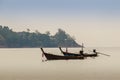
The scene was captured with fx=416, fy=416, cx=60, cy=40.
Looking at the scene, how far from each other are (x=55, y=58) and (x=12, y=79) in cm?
4596

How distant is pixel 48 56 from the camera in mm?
97688

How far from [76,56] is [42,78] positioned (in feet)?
166

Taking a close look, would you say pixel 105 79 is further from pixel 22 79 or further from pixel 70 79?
pixel 22 79

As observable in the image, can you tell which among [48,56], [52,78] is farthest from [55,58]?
[52,78]

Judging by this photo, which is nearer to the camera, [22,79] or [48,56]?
[22,79]

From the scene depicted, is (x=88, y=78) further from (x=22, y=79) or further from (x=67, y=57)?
(x=67, y=57)

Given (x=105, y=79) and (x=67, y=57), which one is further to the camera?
(x=67, y=57)

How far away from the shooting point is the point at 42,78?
53688mm

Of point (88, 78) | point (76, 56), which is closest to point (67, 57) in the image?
point (76, 56)

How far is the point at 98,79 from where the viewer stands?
53.3 metres

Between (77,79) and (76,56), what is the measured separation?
50544mm

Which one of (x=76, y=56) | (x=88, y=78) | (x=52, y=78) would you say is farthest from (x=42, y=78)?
(x=76, y=56)

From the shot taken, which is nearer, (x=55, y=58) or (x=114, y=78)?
(x=114, y=78)

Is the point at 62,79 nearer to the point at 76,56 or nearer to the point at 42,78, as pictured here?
the point at 42,78
